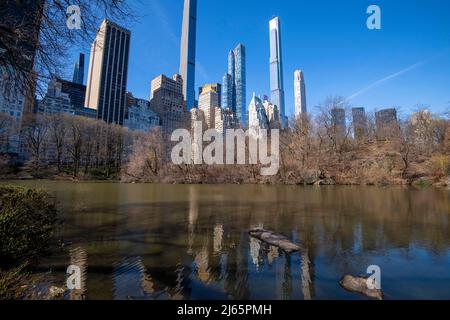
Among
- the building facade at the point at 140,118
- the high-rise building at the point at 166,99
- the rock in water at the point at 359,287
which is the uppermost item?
the high-rise building at the point at 166,99

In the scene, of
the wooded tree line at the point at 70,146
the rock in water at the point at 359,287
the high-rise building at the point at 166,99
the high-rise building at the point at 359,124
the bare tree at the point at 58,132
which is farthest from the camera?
the high-rise building at the point at 166,99

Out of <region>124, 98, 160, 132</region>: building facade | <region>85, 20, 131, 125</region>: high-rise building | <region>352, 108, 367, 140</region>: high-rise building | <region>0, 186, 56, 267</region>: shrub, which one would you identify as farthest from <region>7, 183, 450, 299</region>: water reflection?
<region>85, 20, 131, 125</region>: high-rise building

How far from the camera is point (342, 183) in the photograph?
37188mm

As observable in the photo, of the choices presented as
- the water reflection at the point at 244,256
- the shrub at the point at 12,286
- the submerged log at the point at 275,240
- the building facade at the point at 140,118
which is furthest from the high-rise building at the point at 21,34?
the building facade at the point at 140,118

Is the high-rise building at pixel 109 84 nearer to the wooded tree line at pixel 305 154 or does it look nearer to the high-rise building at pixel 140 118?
the high-rise building at pixel 140 118

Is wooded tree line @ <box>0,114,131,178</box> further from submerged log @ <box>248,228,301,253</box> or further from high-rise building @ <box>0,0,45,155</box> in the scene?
submerged log @ <box>248,228,301,253</box>

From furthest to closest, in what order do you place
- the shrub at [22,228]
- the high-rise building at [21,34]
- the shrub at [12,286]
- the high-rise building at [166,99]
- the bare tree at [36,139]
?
1. the high-rise building at [166,99]
2. the bare tree at [36,139]
3. the high-rise building at [21,34]
4. the shrub at [22,228]
5. the shrub at [12,286]

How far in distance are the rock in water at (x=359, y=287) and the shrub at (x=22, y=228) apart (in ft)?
22.6

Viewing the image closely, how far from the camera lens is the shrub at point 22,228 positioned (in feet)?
17.5

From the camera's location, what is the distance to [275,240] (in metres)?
7.19

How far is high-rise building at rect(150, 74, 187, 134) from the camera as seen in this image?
13400cm
